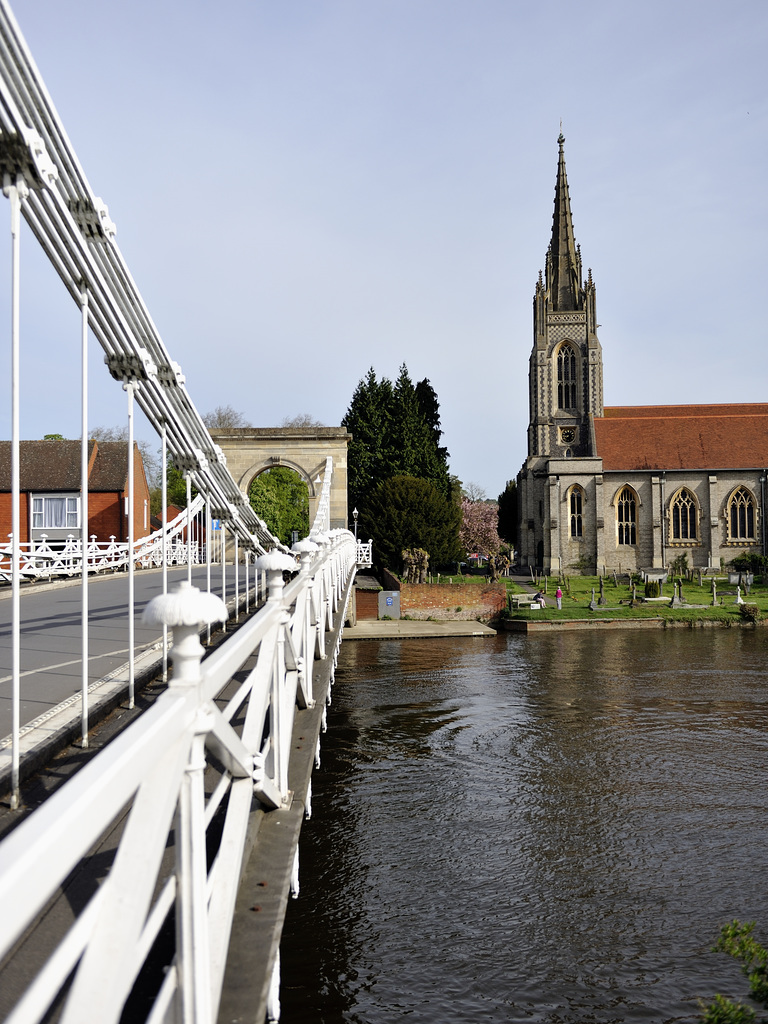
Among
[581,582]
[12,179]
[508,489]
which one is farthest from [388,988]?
[508,489]

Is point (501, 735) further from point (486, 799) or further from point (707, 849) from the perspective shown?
point (707, 849)

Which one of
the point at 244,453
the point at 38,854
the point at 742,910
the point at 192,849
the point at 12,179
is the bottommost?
the point at 742,910

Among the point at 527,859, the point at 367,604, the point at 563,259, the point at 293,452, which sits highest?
the point at 563,259

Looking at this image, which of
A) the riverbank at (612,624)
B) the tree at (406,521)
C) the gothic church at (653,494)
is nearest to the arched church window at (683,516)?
the gothic church at (653,494)

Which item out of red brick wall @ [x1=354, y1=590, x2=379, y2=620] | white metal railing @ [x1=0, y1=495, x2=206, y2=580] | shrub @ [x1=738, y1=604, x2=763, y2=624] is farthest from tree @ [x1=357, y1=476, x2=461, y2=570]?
shrub @ [x1=738, y1=604, x2=763, y2=624]

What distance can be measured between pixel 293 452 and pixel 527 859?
861 inches

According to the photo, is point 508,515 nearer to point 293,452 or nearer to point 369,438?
point 369,438

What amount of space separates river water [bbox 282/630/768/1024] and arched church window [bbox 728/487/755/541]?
1318 inches

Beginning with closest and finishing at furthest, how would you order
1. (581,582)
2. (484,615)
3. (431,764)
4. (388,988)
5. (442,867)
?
(388,988), (442,867), (431,764), (484,615), (581,582)

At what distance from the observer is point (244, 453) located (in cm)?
3044

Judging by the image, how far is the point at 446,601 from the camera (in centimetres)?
3509

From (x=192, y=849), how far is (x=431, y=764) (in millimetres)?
12392

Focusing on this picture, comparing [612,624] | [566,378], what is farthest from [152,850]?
[566,378]

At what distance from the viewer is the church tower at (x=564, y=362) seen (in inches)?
2319
